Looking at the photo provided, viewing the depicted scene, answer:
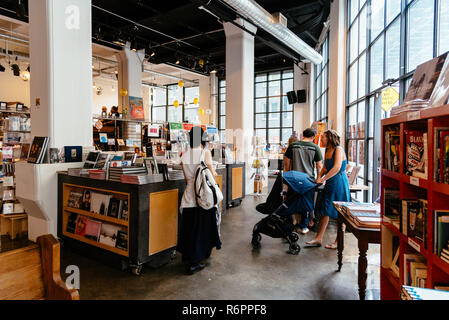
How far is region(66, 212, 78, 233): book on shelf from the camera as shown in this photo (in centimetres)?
403

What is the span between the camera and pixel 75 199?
13.3 feet

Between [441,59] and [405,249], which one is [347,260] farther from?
[441,59]

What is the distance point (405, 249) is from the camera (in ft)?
6.14

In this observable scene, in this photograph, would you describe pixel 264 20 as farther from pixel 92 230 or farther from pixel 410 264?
pixel 410 264

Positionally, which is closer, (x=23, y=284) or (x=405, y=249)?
(x=23, y=284)

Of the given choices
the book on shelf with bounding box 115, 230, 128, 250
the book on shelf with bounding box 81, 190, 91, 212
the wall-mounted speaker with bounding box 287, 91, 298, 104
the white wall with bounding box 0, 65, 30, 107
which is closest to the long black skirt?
the book on shelf with bounding box 115, 230, 128, 250

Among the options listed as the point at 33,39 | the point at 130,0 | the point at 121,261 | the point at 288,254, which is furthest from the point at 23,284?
the point at 130,0

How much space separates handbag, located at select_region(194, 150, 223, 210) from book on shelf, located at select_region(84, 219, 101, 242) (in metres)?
1.42

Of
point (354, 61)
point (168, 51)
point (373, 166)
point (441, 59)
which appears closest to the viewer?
point (441, 59)

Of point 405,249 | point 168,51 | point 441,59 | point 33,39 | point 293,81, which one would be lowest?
point 405,249

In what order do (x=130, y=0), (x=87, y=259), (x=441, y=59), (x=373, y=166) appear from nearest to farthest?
(x=441, y=59) → (x=87, y=259) → (x=373, y=166) → (x=130, y=0)

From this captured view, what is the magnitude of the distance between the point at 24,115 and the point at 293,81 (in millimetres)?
11642

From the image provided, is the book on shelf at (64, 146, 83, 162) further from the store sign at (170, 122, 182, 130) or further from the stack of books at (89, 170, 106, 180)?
the store sign at (170, 122, 182, 130)

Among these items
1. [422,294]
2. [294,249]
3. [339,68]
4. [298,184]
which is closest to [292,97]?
[339,68]
